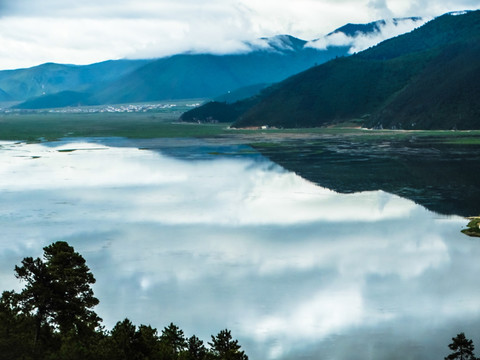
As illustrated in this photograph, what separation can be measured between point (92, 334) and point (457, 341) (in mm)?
14181

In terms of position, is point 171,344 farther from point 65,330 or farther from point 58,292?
point 58,292

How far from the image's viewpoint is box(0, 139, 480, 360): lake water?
35781mm

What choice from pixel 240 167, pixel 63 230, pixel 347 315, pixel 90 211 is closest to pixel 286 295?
pixel 347 315

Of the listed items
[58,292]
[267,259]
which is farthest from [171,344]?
[267,259]

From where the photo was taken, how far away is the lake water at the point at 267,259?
35.8 metres

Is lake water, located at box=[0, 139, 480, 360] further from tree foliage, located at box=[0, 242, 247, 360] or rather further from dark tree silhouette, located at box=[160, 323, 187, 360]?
tree foliage, located at box=[0, 242, 247, 360]

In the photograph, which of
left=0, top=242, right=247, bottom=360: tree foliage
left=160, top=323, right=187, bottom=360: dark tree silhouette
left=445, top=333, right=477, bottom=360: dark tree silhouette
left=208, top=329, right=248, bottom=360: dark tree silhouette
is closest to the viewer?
left=208, top=329, right=248, bottom=360: dark tree silhouette

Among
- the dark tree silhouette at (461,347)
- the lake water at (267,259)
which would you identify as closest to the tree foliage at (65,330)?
the dark tree silhouette at (461,347)

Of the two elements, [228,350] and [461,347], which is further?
[461,347]

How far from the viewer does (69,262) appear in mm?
26719

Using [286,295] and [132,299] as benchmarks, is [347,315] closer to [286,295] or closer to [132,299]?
[286,295]

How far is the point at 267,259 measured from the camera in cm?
5003

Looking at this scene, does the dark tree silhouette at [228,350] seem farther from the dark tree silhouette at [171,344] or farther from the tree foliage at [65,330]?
the dark tree silhouette at [171,344]

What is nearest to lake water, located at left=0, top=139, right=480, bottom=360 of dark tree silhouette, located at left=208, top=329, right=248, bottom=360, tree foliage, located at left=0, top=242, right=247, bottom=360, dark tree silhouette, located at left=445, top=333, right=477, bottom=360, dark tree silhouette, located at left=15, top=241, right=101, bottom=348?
dark tree silhouette, located at left=445, top=333, right=477, bottom=360
